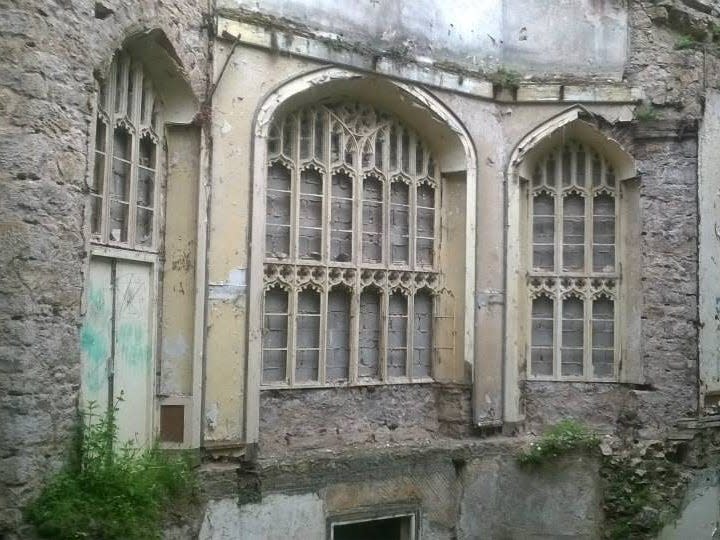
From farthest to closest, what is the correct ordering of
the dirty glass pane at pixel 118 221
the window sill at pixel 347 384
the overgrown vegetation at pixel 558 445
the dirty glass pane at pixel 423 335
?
1. the dirty glass pane at pixel 423 335
2. the overgrown vegetation at pixel 558 445
3. the window sill at pixel 347 384
4. the dirty glass pane at pixel 118 221

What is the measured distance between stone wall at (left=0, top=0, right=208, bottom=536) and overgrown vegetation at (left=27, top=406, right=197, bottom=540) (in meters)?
0.16

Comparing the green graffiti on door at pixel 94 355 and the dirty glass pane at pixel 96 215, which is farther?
the dirty glass pane at pixel 96 215

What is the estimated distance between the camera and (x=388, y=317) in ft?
31.9

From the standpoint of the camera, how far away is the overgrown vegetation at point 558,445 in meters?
9.76

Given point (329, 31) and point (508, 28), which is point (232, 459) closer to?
point (329, 31)

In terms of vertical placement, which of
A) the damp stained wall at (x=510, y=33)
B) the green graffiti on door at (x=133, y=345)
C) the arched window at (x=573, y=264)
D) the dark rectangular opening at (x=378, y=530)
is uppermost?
the damp stained wall at (x=510, y=33)

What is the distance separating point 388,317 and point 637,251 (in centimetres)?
319

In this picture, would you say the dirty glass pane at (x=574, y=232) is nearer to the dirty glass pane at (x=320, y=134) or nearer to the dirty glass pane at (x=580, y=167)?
the dirty glass pane at (x=580, y=167)

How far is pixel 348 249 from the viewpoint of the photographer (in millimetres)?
9477

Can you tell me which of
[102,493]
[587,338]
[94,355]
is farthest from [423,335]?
[102,493]

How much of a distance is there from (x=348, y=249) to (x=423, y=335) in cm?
147

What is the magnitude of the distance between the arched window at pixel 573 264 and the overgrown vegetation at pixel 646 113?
66 centimetres

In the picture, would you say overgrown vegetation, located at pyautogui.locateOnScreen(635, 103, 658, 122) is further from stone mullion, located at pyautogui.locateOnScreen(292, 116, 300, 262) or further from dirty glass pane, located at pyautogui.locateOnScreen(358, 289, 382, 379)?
stone mullion, located at pyautogui.locateOnScreen(292, 116, 300, 262)

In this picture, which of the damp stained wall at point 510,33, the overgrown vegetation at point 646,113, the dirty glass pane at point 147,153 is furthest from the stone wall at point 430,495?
the damp stained wall at point 510,33
